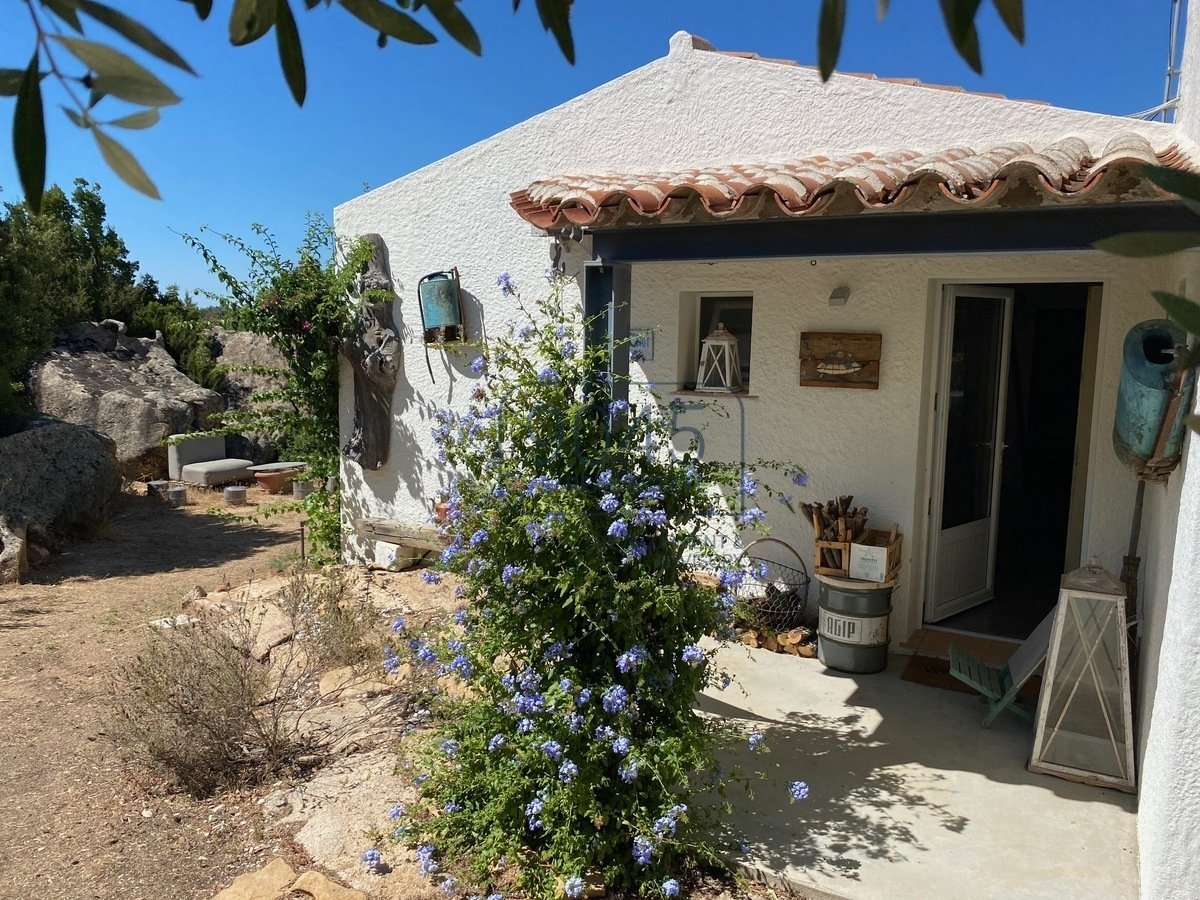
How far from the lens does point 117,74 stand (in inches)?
30.4

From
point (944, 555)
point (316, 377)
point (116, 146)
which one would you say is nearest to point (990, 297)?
point (944, 555)

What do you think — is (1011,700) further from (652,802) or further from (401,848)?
(401,848)

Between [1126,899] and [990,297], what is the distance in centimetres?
392

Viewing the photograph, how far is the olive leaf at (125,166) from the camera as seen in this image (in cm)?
81

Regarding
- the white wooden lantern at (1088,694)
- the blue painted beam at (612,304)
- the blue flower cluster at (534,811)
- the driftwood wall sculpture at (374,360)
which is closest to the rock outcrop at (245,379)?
the driftwood wall sculpture at (374,360)

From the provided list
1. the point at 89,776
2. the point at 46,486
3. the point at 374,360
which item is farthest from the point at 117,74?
the point at 46,486

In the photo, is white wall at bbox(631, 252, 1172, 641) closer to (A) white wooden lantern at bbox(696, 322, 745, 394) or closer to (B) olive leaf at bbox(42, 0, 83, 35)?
(A) white wooden lantern at bbox(696, 322, 745, 394)

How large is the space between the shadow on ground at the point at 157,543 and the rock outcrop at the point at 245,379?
2.62 meters

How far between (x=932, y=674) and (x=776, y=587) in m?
1.14

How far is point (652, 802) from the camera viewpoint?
11.1ft

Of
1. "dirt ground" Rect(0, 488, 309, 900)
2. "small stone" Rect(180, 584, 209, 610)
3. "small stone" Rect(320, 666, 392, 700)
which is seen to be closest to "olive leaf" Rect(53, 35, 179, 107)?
"dirt ground" Rect(0, 488, 309, 900)

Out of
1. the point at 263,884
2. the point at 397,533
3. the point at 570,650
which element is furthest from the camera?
the point at 397,533

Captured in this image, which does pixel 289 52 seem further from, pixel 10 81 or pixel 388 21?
pixel 10 81

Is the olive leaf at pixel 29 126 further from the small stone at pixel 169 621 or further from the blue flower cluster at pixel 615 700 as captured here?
the small stone at pixel 169 621
